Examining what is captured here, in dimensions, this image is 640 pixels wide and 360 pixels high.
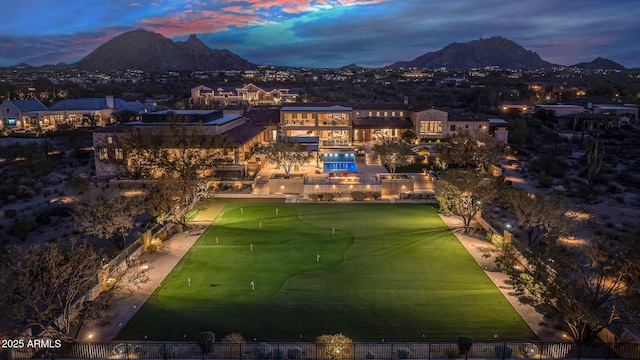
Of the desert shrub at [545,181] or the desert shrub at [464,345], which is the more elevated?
the desert shrub at [545,181]

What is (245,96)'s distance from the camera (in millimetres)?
102312

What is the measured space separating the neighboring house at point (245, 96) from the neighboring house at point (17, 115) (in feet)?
101

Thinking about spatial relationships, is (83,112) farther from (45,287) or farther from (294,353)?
(294,353)

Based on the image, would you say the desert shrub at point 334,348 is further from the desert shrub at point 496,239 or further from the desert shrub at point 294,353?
the desert shrub at point 496,239

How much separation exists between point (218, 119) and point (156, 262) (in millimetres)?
32262

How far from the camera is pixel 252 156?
2095 inches

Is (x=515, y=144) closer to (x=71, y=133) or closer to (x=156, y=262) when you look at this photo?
(x=156, y=262)

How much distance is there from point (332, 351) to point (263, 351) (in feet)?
8.61

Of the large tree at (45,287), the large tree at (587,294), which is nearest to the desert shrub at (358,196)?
the large tree at (587,294)

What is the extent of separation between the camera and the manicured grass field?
19812 millimetres

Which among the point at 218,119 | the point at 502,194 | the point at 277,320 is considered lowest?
the point at 277,320

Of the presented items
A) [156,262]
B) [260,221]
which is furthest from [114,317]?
[260,221]

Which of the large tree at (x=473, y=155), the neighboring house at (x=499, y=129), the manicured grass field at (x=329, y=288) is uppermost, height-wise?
the neighboring house at (x=499, y=129)

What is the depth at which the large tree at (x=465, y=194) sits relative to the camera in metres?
33.0
